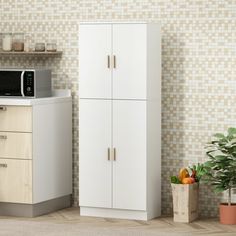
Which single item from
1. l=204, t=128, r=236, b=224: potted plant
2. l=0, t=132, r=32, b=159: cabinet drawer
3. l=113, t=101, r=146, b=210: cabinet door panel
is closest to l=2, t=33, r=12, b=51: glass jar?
l=0, t=132, r=32, b=159: cabinet drawer

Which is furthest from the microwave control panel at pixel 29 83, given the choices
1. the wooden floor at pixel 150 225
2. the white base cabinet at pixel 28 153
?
the wooden floor at pixel 150 225

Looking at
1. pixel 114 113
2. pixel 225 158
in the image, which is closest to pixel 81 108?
pixel 114 113

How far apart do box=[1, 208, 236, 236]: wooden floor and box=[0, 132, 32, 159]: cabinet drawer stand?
19.7 inches

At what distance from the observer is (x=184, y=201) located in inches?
249

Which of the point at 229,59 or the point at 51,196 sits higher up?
the point at 229,59

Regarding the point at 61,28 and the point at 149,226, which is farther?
the point at 61,28

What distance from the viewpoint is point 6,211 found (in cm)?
662

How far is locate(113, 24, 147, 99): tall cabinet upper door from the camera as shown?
A: 6297 mm

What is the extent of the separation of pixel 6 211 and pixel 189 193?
1481 millimetres

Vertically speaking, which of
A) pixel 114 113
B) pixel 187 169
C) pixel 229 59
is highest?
pixel 229 59

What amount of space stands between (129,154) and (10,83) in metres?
1.13

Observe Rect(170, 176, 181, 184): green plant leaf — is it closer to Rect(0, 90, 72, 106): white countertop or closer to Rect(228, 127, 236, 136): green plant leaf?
Rect(228, 127, 236, 136): green plant leaf

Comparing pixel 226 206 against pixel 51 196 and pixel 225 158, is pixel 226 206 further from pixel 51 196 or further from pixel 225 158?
pixel 51 196

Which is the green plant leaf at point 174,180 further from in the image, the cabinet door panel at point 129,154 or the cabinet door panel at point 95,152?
the cabinet door panel at point 95,152
